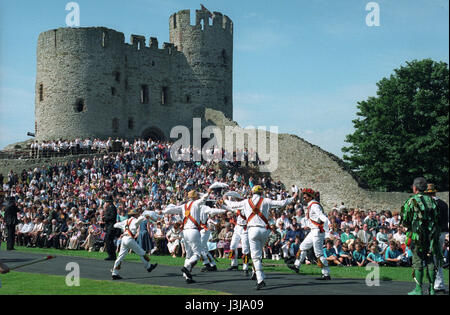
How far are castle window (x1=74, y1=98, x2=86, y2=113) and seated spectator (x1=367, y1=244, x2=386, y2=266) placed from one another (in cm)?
3919

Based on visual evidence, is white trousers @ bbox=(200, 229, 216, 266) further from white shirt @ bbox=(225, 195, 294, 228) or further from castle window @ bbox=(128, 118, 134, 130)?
castle window @ bbox=(128, 118, 134, 130)

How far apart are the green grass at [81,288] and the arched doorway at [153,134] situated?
138 ft

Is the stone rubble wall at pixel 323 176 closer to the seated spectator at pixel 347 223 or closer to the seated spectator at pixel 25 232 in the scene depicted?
the seated spectator at pixel 347 223

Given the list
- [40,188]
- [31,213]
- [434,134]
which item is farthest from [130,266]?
[434,134]

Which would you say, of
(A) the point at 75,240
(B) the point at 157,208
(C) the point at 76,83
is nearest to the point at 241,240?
(B) the point at 157,208

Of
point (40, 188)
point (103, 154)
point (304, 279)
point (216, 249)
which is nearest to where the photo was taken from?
point (304, 279)

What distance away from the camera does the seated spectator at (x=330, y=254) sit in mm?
18016

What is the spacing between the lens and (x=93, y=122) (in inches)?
2064

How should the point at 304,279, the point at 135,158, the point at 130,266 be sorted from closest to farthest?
the point at 304,279 → the point at 130,266 → the point at 135,158

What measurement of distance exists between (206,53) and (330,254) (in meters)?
42.0

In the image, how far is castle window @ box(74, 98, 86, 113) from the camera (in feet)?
172

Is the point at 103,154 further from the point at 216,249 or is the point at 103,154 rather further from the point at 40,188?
the point at 216,249

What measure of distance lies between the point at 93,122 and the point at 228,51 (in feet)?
52.4

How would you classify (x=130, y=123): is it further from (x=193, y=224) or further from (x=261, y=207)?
(x=261, y=207)
